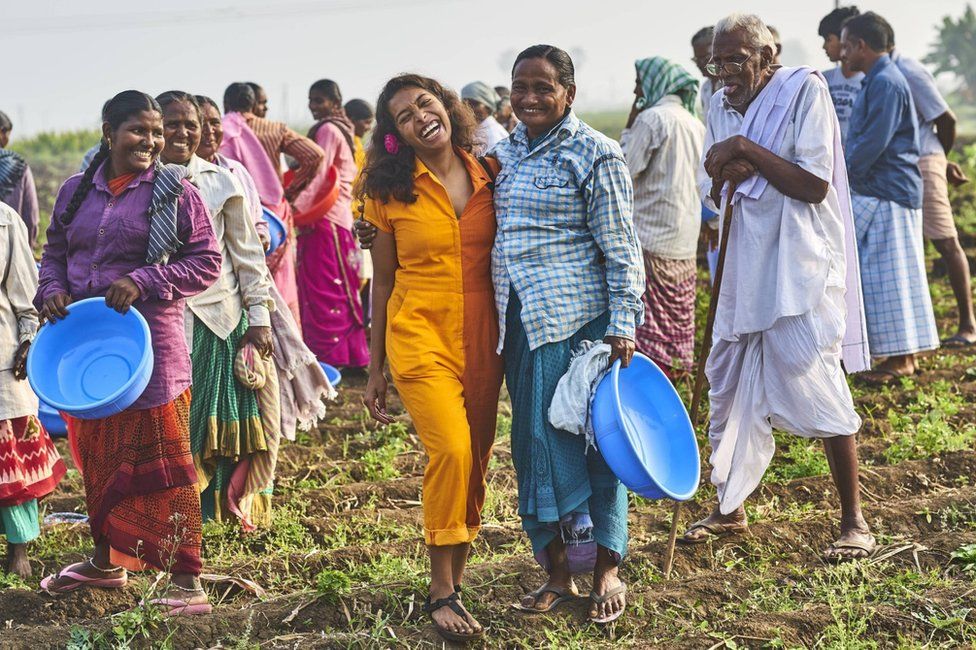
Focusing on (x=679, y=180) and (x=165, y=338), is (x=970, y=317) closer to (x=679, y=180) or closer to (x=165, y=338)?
(x=679, y=180)

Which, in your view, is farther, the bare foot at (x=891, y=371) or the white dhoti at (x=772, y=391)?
the bare foot at (x=891, y=371)

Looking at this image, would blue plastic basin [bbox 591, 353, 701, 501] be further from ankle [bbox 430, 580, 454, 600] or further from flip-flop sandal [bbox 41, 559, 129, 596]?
flip-flop sandal [bbox 41, 559, 129, 596]

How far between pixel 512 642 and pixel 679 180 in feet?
11.8

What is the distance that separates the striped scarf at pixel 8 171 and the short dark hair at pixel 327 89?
2.26 metres

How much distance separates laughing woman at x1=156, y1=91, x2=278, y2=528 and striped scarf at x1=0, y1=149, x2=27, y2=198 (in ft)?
8.21

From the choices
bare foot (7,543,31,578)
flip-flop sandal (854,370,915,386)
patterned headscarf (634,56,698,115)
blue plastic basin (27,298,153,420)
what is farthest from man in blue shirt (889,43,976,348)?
bare foot (7,543,31,578)

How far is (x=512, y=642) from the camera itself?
3.94m

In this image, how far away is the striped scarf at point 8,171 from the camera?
7.11 meters

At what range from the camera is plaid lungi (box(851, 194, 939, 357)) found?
697 cm

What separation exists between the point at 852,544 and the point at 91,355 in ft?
8.97

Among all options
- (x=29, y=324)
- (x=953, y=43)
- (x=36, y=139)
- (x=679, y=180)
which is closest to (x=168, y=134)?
(x=29, y=324)

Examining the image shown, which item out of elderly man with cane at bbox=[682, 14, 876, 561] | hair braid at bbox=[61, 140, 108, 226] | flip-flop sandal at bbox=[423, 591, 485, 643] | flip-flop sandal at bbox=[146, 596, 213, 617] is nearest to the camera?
flip-flop sandal at bbox=[423, 591, 485, 643]

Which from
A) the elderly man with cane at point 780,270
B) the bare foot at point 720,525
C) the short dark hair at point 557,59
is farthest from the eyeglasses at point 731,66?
the bare foot at point 720,525

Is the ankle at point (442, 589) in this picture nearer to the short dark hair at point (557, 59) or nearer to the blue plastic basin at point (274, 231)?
the short dark hair at point (557, 59)
